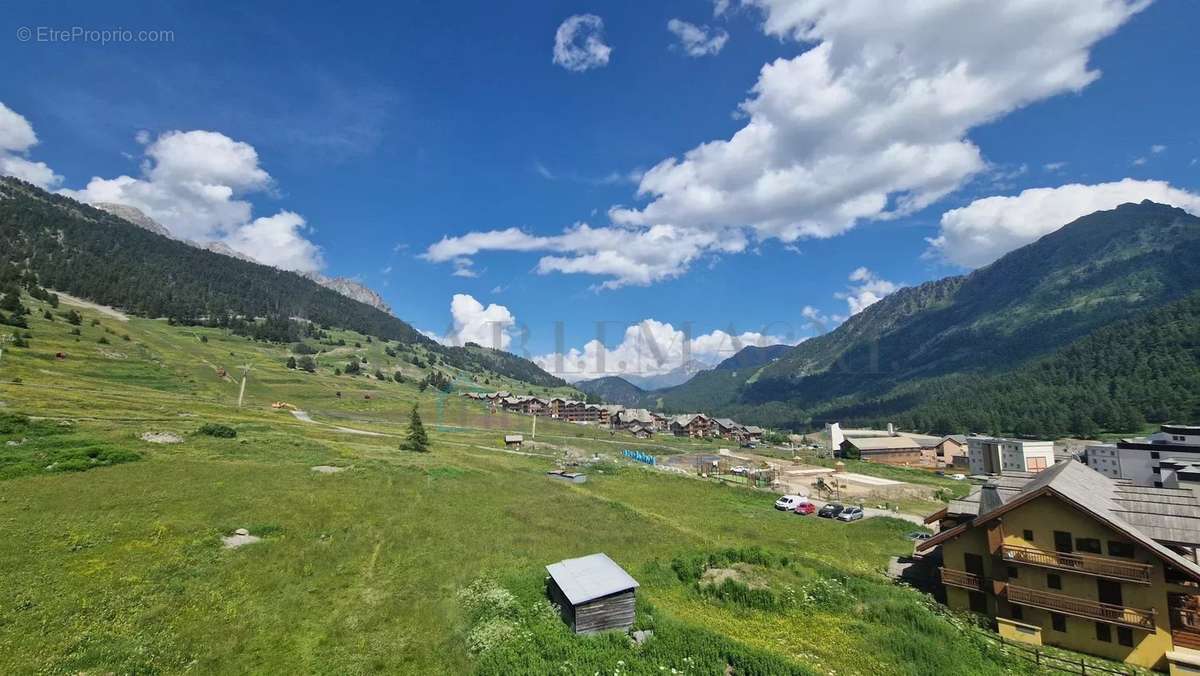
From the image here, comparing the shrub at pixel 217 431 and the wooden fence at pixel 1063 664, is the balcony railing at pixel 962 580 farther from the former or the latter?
the shrub at pixel 217 431

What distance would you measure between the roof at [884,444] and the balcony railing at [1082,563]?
105 m

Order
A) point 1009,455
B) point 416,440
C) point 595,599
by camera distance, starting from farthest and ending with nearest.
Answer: point 1009,455, point 416,440, point 595,599

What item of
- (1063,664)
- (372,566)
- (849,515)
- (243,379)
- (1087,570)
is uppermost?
(243,379)

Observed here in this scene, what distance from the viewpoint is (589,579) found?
23.2 metres

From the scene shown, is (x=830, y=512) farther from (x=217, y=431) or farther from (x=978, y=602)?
(x=217, y=431)

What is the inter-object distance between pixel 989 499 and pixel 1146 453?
229 feet

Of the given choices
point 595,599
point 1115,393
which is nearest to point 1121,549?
point 595,599

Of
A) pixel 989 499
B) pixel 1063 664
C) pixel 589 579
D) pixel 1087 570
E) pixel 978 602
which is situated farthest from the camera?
pixel 989 499

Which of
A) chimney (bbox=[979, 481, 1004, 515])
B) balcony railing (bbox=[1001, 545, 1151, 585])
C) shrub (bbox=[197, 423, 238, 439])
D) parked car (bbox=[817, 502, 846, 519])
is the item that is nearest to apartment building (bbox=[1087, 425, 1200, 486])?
parked car (bbox=[817, 502, 846, 519])

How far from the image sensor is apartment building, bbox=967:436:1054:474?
313 feet

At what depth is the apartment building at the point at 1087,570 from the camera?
2208 centimetres

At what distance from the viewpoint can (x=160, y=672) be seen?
16344mm

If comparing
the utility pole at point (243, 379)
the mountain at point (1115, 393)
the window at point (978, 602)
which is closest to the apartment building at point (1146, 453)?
the window at point (978, 602)

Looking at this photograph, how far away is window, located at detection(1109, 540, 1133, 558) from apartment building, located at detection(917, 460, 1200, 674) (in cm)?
5
